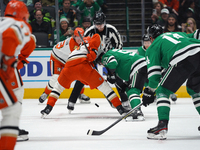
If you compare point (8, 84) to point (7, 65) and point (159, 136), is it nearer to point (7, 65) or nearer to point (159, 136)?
point (7, 65)

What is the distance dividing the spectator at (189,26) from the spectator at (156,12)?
1.73ft

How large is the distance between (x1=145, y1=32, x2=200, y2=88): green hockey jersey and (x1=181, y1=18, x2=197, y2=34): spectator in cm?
366

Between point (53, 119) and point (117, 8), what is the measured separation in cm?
369

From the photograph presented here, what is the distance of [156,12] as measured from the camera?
22.2 feet

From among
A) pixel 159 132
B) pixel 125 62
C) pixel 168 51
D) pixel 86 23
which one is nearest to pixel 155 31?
pixel 168 51

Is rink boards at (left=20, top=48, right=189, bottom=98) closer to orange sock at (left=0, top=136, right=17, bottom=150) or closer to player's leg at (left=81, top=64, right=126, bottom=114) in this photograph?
player's leg at (left=81, top=64, right=126, bottom=114)

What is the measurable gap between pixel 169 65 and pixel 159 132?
539 millimetres

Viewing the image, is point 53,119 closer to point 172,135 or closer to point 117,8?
point 172,135

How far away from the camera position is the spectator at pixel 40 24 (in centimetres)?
635

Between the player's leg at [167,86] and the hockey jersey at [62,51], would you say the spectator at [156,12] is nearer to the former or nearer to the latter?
the hockey jersey at [62,51]

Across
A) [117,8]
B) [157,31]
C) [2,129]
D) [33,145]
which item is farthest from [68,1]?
[2,129]

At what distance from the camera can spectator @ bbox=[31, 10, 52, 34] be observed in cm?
635

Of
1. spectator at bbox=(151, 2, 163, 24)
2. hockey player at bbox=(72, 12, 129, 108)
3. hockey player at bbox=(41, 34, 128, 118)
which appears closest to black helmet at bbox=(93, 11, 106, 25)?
hockey player at bbox=(72, 12, 129, 108)

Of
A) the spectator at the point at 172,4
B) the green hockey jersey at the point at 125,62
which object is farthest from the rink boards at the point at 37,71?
the green hockey jersey at the point at 125,62
